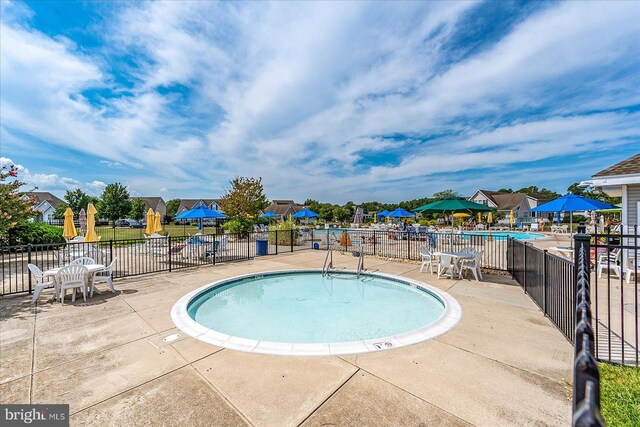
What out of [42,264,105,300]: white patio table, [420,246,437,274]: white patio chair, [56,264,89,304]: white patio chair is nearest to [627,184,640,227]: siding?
[420,246,437,274]: white patio chair

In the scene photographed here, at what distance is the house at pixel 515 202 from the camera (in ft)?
143

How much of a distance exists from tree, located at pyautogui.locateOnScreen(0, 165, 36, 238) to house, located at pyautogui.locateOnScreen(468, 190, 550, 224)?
2003 inches

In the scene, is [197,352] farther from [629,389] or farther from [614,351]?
[614,351]

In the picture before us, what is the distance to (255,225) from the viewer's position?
2388 cm

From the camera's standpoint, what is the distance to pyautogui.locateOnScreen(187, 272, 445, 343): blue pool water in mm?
5336

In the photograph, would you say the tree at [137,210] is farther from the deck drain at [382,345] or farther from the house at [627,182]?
the house at [627,182]

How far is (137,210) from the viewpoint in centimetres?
4938

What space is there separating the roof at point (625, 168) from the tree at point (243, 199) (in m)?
20.0

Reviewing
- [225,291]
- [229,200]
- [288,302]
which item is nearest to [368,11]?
[288,302]

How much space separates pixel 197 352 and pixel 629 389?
5.22 meters

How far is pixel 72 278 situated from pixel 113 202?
47206mm

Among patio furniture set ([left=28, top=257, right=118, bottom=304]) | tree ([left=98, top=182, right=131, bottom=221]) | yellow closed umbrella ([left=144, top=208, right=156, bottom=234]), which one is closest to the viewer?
patio furniture set ([left=28, top=257, right=118, bottom=304])

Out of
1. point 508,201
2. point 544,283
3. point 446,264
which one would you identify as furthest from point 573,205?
point 508,201

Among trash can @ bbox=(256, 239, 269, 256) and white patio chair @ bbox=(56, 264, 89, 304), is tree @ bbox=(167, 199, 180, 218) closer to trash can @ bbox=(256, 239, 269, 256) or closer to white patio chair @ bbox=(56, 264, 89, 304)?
trash can @ bbox=(256, 239, 269, 256)
